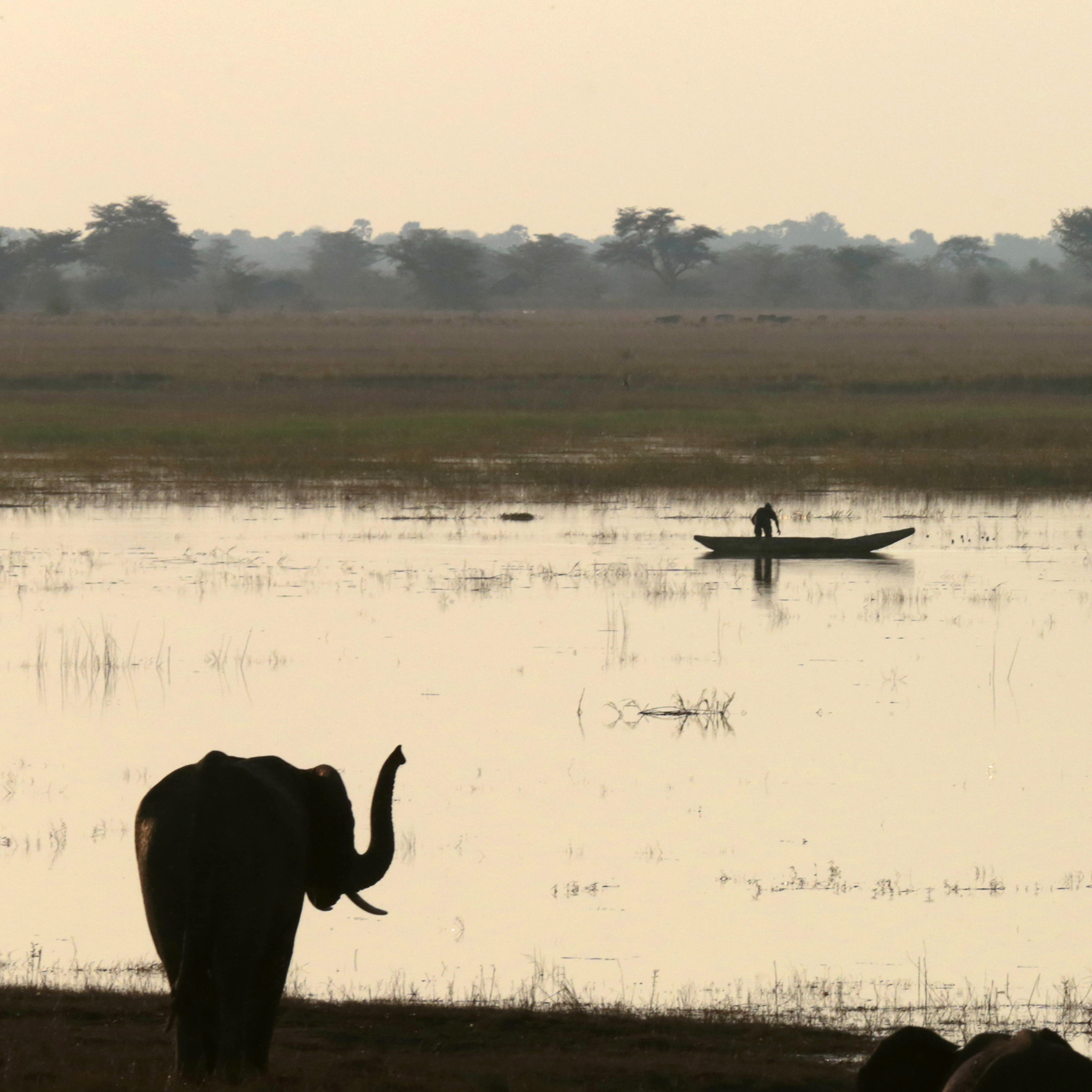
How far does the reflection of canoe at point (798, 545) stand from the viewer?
2175cm

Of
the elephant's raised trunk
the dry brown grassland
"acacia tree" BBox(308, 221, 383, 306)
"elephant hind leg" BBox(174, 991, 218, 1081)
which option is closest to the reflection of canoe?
the dry brown grassland

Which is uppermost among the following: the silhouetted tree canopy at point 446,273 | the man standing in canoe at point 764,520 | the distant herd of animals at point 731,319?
the silhouetted tree canopy at point 446,273

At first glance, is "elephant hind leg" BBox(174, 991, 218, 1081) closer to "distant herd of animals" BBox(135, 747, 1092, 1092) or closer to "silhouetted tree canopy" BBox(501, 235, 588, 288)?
"distant herd of animals" BBox(135, 747, 1092, 1092)

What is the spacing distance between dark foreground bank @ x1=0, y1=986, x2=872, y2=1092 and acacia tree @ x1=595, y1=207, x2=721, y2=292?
386 feet

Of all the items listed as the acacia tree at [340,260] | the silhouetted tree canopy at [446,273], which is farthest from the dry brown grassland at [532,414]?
the acacia tree at [340,260]

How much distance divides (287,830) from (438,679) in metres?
9.25

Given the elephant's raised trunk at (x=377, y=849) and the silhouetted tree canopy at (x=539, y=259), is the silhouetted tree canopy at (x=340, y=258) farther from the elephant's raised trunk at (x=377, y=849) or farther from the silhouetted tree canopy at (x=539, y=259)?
the elephant's raised trunk at (x=377, y=849)

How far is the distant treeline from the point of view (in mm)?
111375

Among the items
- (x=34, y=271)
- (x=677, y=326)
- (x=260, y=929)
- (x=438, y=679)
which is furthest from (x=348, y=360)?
(x=34, y=271)

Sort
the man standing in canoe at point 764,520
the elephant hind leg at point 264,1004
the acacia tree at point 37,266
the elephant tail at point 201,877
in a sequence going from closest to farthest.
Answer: the elephant tail at point 201,877
the elephant hind leg at point 264,1004
the man standing in canoe at point 764,520
the acacia tree at point 37,266

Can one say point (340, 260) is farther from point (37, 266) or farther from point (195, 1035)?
point (195, 1035)

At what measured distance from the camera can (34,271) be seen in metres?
115

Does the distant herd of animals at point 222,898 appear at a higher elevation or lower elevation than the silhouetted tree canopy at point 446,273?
lower

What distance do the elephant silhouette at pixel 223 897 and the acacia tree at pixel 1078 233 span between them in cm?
12954
